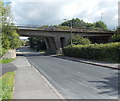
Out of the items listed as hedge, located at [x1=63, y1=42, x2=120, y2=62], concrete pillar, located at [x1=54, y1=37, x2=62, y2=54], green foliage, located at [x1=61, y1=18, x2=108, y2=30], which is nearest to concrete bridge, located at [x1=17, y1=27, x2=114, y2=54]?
concrete pillar, located at [x1=54, y1=37, x2=62, y2=54]

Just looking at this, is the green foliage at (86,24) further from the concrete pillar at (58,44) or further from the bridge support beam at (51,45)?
the concrete pillar at (58,44)

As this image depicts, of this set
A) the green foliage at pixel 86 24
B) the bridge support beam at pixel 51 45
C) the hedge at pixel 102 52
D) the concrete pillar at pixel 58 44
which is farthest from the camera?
the green foliage at pixel 86 24

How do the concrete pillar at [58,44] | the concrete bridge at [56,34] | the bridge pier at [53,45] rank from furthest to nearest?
the bridge pier at [53,45]
the concrete pillar at [58,44]
the concrete bridge at [56,34]

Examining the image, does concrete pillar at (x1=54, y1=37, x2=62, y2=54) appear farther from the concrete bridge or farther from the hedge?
the hedge

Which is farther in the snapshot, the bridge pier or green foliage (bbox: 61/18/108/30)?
green foliage (bbox: 61/18/108/30)

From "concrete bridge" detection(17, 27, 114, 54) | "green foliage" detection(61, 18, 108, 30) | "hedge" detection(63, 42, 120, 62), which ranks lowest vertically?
"hedge" detection(63, 42, 120, 62)

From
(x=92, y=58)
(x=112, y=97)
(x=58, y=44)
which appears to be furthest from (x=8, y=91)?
(x=58, y=44)

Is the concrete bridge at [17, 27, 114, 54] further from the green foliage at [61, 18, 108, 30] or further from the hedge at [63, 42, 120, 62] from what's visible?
the green foliage at [61, 18, 108, 30]

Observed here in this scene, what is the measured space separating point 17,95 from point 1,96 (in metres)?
0.60

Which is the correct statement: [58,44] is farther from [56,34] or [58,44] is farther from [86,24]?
[86,24]

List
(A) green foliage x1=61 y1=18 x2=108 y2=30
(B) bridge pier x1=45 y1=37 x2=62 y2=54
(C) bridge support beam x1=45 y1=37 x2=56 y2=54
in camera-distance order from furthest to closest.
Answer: (A) green foliage x1=61 y1=18 x2=108 y2=30 < (C) bridge support beam x1=45 y1=37 x2=56 y2=54 < (B) bridge pier x1=45 y1=37 x2=62 y2=54

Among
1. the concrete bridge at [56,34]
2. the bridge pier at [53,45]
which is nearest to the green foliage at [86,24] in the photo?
the concrete bridge at [56,34]

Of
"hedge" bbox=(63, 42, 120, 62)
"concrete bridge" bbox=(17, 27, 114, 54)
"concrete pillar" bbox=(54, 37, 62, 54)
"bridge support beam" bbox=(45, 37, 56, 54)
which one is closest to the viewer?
"hedge" bbox=(63, 42, 120, 62)

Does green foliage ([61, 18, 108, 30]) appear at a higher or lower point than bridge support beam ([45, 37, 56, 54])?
higher
